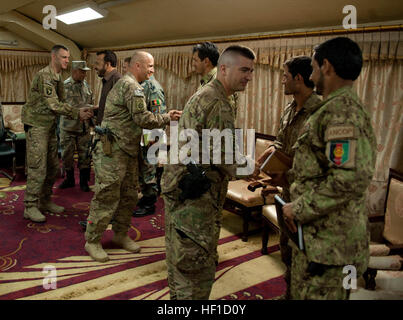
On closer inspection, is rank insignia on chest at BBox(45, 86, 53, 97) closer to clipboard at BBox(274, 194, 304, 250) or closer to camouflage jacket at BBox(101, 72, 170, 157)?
camouflage jacket at BBox(101, 72, 170, 157)

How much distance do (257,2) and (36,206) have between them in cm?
316

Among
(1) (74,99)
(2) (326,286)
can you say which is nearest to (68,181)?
(1) (74,99)

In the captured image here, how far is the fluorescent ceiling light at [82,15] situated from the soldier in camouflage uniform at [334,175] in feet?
14.4

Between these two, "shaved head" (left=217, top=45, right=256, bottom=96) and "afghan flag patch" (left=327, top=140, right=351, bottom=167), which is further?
"shaved head" (left=217, top=45, right=256, bottom=96)

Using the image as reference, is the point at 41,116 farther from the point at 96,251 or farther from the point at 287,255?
the point at 287,255

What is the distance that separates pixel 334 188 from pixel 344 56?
49 cm

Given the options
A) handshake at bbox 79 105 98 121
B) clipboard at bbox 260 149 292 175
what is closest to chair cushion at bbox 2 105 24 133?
handshake at bbox 79 105 98 121

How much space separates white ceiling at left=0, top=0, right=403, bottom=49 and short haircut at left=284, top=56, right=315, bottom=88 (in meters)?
1.29

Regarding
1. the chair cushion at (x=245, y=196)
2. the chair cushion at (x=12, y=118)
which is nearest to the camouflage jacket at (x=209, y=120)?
the chair cushion at (x=245, y=196)

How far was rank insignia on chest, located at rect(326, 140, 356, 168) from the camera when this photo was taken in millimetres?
1137

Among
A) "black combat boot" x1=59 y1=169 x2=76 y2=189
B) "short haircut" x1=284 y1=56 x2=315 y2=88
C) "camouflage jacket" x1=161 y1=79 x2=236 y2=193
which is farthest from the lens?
"black combat boot" x1=59 y1=169 x2=76 y2=189

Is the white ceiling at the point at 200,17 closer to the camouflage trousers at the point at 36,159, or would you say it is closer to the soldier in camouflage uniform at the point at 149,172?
the soldier in camouflage uniform at the point at 149,172

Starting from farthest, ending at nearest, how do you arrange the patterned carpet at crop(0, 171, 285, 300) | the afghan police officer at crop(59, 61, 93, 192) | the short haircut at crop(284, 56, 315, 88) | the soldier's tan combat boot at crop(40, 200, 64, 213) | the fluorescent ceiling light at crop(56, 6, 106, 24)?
the fluorescent ceiling light at crop(56, 6, 106, 24) < the afghan police officer at crop(59, 61, 93, 192) < the soldier's tan combat boot at crop(40, 200, 64, 213) < the patterned carpet at crop(0, 171, 285, 300) < the short haircut at crop(284, 56, 315, 88)

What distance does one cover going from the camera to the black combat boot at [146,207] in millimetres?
3764
